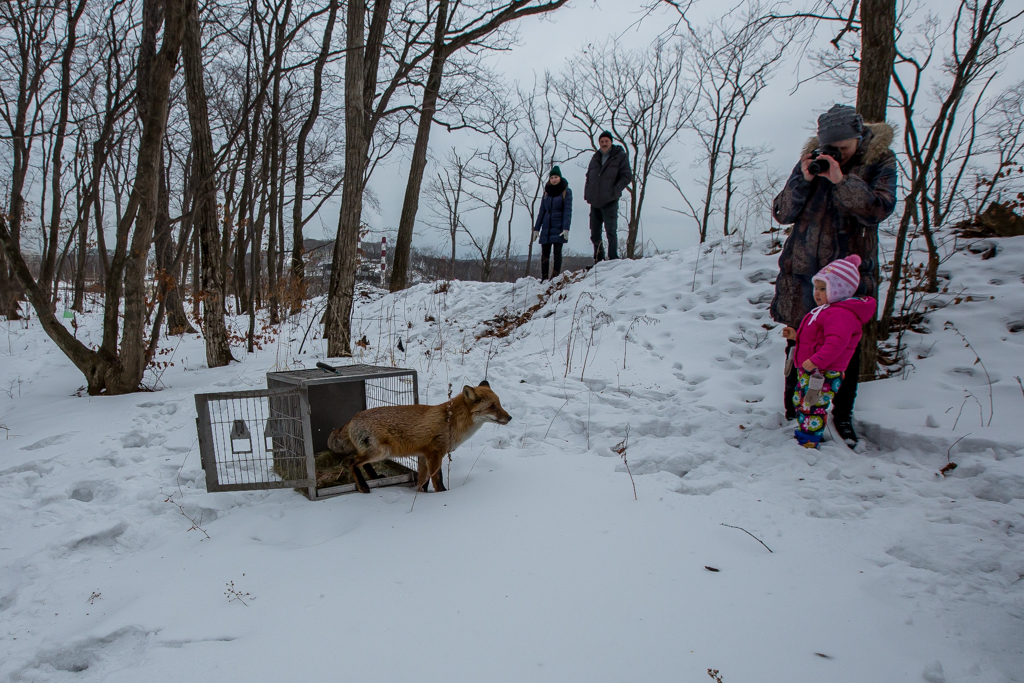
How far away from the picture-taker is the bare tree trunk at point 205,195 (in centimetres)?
670

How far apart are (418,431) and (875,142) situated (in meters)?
3.89

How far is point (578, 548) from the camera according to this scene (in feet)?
8.64

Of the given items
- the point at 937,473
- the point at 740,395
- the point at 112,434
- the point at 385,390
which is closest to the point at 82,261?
the point at 112,434

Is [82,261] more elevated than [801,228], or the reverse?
[82,261]

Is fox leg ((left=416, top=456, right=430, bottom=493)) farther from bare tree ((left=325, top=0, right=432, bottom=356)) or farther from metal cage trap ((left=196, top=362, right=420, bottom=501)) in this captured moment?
bare tree ((left=325, top=0, right=432, bottom=356))

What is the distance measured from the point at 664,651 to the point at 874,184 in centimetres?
348

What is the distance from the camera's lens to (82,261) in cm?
1496

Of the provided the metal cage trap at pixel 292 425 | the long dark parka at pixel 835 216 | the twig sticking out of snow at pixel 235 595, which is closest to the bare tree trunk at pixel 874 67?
the long dark parka at pixel 835 216

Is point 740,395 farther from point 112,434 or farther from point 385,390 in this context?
point 112,434

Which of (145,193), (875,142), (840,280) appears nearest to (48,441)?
(145,193)

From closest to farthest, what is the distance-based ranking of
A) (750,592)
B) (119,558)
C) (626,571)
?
(750,592) → (626,571) → (119,558)

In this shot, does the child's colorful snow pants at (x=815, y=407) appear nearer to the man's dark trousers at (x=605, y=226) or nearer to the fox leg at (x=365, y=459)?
the fox leg at (x=365, y=459)

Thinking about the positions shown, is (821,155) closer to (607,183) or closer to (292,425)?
(292,425)

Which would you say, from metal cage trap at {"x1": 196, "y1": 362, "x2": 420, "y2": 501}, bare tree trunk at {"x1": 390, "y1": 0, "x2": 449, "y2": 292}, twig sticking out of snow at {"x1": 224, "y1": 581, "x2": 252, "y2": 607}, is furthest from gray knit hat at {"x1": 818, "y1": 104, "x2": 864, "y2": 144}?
bare tree trunk at {"x1": 390, "y1": 0, "x2": 449, "y2": 292}
